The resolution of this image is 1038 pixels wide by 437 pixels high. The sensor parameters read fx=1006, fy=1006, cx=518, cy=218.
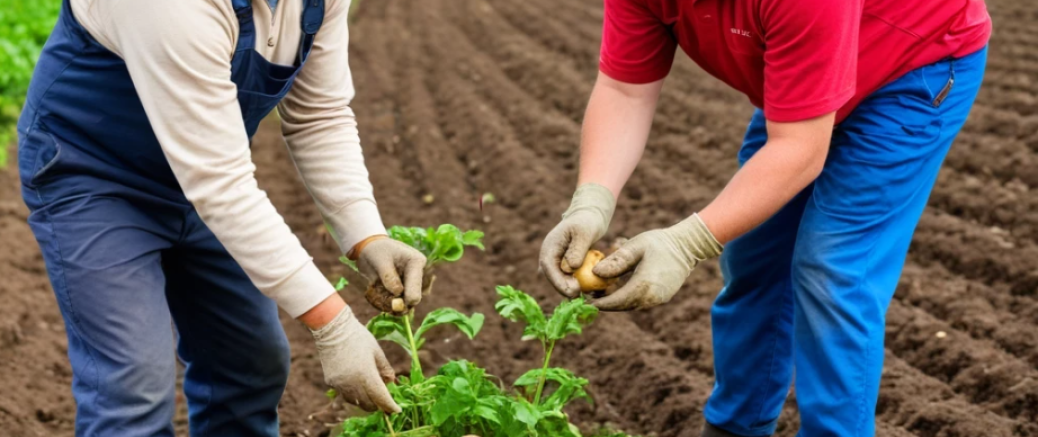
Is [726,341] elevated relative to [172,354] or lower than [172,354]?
lower

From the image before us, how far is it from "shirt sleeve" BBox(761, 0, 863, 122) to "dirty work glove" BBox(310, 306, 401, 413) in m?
1.04

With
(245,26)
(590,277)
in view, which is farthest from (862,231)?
(245,26)

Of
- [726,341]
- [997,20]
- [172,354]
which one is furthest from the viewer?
[997,20]

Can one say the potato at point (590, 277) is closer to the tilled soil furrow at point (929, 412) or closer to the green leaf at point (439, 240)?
the green leaf at point (439, 240)

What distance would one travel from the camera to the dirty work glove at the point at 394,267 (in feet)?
7.66

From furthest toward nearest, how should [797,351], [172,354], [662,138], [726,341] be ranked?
1. [662,138]
2. [726,341]
3. [797,351]
4. [172,354]

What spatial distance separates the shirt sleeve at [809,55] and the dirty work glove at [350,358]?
3.42 ft

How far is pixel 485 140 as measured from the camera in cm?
617

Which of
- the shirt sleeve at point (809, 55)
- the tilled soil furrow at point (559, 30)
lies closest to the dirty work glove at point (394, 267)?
the shirt sleeve at point (809, 55)

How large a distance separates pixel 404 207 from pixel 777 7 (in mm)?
3403

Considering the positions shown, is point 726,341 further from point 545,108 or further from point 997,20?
point 997,20

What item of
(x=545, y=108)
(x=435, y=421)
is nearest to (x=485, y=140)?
(x=545, y=108)

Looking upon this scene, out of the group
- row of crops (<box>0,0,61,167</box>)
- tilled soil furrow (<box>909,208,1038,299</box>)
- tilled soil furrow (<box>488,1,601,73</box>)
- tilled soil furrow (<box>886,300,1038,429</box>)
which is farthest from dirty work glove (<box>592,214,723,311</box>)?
tilled soil furrow (<box>488,1,601,73</box>)

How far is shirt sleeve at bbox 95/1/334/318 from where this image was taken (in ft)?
6.20
